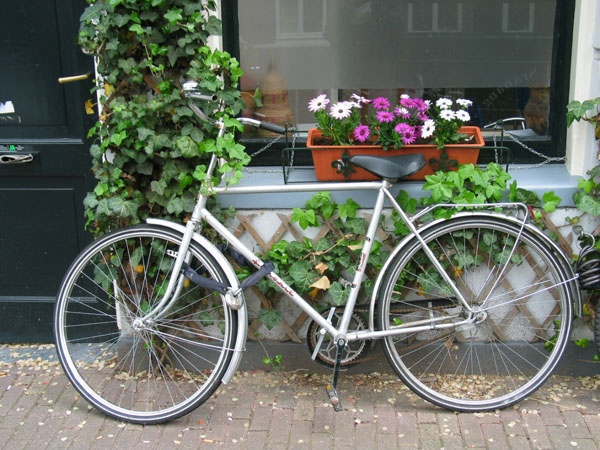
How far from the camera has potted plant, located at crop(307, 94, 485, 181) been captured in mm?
3652

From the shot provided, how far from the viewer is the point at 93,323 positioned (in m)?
4.26

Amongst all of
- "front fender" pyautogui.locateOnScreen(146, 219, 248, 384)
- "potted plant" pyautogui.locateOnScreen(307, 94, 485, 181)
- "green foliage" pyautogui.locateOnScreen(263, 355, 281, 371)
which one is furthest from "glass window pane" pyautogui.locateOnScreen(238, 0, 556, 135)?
"green foliage" pyautogui.locateOnScreen(263, 355, 281, 371)

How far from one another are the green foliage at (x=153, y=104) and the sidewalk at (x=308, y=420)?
997 mm

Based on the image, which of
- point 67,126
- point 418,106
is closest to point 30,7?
point 67,126

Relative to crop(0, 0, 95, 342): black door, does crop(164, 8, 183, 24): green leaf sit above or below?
above

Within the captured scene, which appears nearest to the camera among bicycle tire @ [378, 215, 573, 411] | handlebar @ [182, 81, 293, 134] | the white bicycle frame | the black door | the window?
handlebar @ [182, 81, 293, 134]

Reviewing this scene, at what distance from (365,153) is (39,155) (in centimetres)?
185

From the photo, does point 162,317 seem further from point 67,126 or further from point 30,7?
point 30,7

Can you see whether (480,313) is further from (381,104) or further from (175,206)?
(175,206)

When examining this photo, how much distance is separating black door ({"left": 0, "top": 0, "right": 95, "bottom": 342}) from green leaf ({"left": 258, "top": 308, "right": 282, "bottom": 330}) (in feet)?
3.96

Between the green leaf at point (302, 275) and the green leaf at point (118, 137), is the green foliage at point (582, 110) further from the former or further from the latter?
the green leaf at point (118, 137)

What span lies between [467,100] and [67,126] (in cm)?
226

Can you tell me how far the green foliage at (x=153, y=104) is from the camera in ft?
11.3

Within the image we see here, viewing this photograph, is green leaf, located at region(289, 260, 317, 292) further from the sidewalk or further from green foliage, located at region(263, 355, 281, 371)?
the sidewalk
